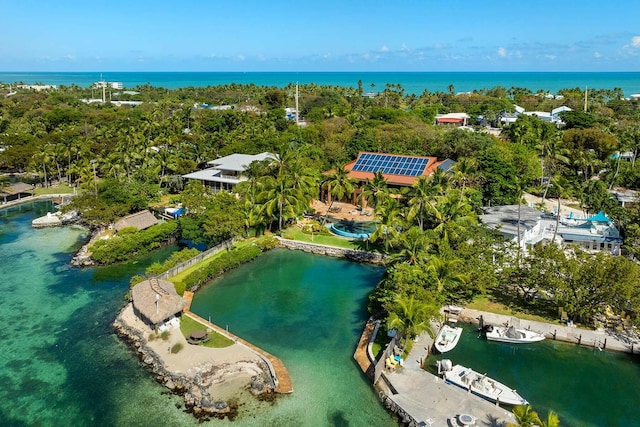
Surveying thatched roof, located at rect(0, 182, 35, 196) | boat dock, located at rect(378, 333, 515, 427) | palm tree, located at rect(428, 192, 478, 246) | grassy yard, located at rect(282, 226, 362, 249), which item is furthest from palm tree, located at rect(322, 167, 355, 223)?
thatched roof, located at rect(0, 182, 35, 196)

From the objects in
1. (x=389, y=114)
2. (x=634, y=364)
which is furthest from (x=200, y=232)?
(x=389, y=114)

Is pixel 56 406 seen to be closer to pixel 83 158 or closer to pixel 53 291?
pixel 53 291

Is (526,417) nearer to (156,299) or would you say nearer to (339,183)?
(156,299)

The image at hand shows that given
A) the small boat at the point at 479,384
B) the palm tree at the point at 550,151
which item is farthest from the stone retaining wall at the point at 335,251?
the palm tree at the point at 550,151

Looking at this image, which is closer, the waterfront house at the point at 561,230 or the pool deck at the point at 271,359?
the pool deck at the point at 271,359

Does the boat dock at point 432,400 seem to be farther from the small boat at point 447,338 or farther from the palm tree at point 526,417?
the small boat at point 447,338

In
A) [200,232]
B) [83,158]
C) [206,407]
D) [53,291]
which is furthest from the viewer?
[83,158]
